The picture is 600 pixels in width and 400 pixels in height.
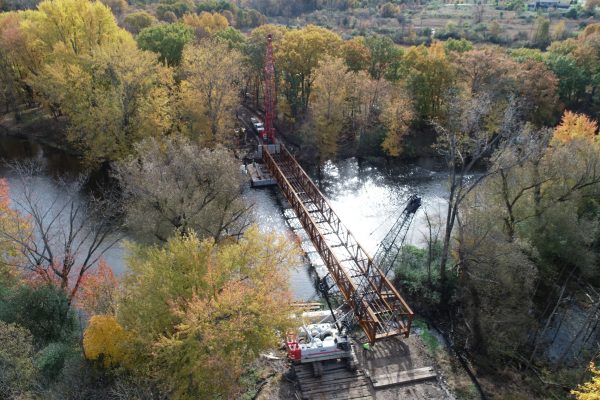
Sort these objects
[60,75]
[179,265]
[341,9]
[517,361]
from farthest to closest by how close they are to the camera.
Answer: [341,9] → [60,75] → [517,361] → [179,265]

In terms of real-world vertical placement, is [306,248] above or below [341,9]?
below

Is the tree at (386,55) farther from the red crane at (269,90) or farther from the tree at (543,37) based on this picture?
the tree at (543,37)

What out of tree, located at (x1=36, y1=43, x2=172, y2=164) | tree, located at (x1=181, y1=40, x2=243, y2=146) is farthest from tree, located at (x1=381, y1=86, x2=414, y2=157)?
tree, located at (x1=36, y1=43, x2=172, y2=164)

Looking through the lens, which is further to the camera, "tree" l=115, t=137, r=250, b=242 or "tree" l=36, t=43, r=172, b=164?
"tree" l=36, t=43, r=172, b=164

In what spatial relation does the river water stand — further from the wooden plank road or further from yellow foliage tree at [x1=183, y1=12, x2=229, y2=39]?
yellow foliage tree at [x1=183, y1=12, x2=229, y2=39]

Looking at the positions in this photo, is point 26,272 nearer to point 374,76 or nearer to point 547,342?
point 547,342

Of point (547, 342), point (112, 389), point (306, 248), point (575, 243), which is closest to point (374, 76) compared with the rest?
point (306, 248)
